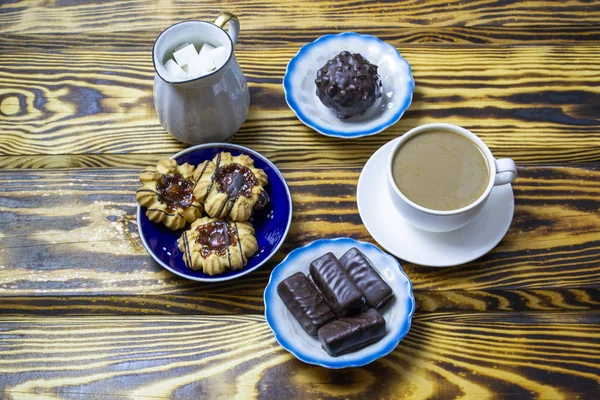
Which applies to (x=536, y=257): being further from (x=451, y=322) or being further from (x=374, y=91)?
(x=374, y=91)

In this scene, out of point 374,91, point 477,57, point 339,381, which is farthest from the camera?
point 477,57

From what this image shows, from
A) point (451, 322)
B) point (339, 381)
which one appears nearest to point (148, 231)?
point (339, 381)

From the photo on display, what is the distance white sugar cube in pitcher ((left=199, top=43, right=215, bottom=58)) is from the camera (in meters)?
1.30

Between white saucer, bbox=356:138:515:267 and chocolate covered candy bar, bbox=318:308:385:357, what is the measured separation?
161 millimetres

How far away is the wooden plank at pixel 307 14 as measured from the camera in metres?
1.57

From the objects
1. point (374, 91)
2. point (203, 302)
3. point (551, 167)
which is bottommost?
point (203, 302)

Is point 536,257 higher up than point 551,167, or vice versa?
point 551,167

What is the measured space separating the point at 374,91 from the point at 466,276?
0.43 m

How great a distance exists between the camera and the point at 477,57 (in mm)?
1519

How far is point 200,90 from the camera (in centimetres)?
127

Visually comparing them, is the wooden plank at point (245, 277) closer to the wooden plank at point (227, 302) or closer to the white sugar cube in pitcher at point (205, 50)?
the wooden plank at point (227, 302)

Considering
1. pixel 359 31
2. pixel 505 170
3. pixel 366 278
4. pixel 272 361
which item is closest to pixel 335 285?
pixel 366 278

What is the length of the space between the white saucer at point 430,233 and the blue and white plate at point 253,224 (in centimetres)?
16

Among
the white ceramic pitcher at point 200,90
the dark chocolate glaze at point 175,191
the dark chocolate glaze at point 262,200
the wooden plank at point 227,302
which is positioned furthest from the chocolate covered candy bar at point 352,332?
the white ceramic pitcher at point 200,90
